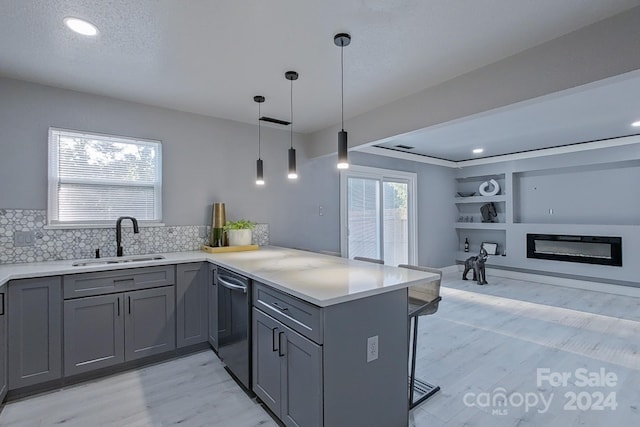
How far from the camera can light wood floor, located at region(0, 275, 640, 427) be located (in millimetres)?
2080

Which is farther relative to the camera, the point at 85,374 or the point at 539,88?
the point at 85,374

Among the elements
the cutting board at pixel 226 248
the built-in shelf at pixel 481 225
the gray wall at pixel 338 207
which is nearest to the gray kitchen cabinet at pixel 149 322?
the cutting board at pixel 226 248

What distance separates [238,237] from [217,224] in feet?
0.91

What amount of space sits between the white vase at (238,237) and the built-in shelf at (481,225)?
509cm

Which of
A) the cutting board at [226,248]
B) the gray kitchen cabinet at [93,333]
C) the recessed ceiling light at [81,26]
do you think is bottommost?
the gray kitchen cabinet at [93,333]

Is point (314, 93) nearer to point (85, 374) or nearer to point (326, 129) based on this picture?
point (326, 129)

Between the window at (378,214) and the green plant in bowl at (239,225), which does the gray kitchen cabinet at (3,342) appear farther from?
the window at (378,214)

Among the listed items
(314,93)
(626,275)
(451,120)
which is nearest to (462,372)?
(451,120)

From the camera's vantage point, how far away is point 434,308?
2.25 meters

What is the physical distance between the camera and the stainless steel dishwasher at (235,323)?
7.46 feet

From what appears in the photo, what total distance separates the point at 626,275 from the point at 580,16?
4.97 m

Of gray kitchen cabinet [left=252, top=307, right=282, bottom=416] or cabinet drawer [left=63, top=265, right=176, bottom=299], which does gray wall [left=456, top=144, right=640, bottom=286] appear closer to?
gray kitchen cabinet [left=252, top=307, right=282, bottom=416]

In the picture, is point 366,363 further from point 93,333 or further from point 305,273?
point 93,333

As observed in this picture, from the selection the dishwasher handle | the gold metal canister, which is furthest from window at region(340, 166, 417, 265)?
the dishwasher handle
